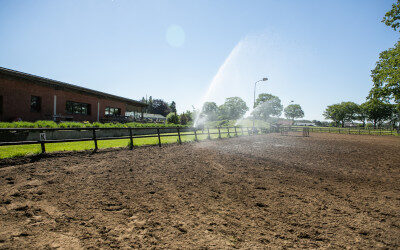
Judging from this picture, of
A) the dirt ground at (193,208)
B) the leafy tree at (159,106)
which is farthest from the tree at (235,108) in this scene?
the dirt ground at (193,208)

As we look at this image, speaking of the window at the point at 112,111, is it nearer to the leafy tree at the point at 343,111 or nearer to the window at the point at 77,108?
the window at the point at 77,108

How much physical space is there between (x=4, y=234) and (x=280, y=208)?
4395 mm

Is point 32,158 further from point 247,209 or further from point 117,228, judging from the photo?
point 247,209

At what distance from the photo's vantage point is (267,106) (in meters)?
91.0

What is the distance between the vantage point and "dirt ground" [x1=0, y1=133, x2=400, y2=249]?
2.54 m

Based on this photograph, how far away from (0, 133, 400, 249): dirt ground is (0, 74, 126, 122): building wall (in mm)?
14482

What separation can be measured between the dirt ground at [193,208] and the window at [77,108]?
58.5 feet

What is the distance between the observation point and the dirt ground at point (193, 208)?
254 centimetres

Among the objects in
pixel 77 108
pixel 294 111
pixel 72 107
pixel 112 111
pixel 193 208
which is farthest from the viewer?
pixel 294 111

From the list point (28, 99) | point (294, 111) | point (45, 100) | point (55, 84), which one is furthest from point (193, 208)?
point (294, 111)

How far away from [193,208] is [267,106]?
94.5 metres

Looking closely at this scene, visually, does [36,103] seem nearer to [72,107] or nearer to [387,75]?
[72,107]

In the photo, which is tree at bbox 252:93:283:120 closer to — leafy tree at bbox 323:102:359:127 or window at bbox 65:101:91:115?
leafy tree at bbox 323:102:359:127

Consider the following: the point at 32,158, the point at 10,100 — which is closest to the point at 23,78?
the point at 10,100
